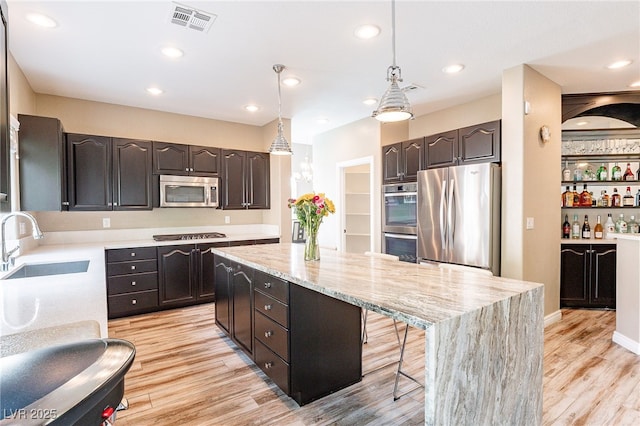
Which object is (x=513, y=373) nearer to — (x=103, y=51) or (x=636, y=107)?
(x=103, y=51)

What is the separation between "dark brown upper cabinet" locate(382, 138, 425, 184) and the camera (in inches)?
169

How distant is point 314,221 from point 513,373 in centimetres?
152

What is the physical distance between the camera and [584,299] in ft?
13.3

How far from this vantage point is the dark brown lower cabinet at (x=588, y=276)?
399 cm

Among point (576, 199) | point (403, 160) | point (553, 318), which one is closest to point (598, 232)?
point (576, 199)

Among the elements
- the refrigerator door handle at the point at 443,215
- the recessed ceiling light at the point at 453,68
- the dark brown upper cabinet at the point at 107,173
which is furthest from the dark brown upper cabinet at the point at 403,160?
the dark brown upper cabinet at the point at 107,173

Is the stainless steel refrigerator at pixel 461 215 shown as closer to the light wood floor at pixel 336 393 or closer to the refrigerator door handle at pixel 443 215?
the refrigerator door handle at pixel 443 215

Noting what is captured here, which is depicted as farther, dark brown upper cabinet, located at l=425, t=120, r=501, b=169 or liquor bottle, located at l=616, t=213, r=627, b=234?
liquor bottle, located at l=616, t=213, r=627, b=234

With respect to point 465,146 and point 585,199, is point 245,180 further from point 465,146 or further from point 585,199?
point 585,199

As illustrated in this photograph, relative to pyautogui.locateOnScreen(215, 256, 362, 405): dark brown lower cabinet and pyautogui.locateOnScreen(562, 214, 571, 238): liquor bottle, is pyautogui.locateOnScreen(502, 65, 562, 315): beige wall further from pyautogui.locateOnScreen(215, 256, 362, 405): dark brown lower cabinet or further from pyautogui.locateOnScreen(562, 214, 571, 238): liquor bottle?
pyautogui.locateOnScreen(215, 256, 362, 405): dark brown lower cabinet

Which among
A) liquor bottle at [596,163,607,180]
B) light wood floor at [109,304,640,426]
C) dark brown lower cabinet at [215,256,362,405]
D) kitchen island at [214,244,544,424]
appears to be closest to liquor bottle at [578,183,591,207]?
liquor bottle at [596,163,607,180]

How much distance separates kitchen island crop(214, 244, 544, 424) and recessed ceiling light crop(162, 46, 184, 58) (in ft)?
7.26

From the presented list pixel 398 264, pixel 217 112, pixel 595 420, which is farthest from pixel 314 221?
pixel 217 112

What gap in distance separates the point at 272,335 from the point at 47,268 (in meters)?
2.04
